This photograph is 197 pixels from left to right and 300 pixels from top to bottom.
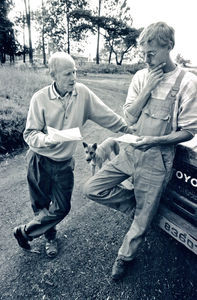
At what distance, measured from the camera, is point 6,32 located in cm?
2861

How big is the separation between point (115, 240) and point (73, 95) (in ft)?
6.35

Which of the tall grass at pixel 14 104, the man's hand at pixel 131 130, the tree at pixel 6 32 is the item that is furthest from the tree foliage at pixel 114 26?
the man's hand at pixel 131 130

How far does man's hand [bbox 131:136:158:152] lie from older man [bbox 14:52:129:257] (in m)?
0.59

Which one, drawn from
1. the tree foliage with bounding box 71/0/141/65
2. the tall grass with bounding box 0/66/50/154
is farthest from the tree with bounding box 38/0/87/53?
the tall grass with bounding box 0/66/50/154

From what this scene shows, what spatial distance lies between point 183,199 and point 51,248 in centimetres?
165

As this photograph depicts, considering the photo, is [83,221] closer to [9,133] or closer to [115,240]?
[115,240]

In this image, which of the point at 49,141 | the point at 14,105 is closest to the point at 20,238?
the point at 49,141

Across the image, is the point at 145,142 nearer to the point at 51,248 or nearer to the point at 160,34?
the point at 160,34

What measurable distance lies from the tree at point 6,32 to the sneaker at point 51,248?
28781mm

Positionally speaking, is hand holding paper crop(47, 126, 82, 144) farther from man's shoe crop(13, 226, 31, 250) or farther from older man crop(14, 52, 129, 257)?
man's shoe crop(13, 226, 31, 250)

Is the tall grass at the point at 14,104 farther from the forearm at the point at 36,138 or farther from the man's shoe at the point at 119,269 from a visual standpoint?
the man's shoe at the point at 119,269

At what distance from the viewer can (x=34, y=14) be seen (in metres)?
34.1

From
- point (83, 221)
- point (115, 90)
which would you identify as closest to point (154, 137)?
point (83, 221)

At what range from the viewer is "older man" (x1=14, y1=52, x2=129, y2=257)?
262 centimetres
